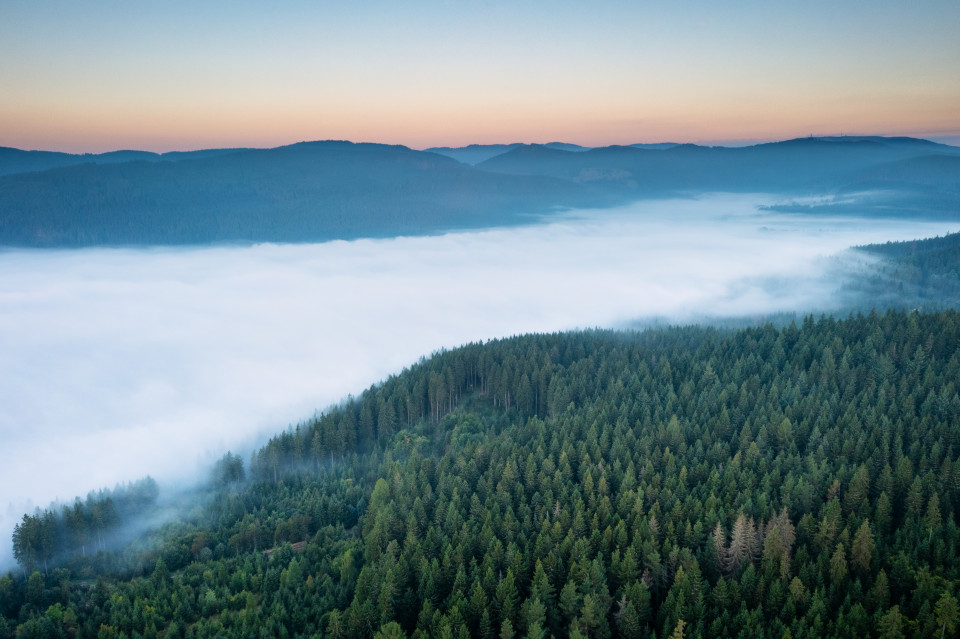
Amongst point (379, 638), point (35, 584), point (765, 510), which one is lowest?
point (35, 584)

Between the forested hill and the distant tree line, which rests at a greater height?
the forested hill

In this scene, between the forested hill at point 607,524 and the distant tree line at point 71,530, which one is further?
the distant tree line at point 71,530

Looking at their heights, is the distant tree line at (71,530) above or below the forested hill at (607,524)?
below

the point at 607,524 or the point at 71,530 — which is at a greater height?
the point at 607,524

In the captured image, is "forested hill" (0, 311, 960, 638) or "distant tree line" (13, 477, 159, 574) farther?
"distant tree line" (13, 477, 159, 574)

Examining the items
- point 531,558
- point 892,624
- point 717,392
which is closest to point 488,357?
point 717,392

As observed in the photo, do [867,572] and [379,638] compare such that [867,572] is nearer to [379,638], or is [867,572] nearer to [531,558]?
[531,558]

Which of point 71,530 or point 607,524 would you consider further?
point 71,530

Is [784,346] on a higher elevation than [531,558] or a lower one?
higher
